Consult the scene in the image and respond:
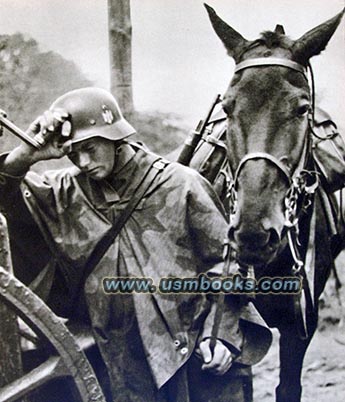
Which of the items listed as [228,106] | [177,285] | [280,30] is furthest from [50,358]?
[280,30]

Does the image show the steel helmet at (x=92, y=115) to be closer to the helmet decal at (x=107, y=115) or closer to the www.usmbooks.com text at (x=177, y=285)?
the helmet decal at (x=107, y=115)

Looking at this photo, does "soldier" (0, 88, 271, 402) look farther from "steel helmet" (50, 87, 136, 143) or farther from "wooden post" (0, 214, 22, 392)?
"wooden post" (0, 214, 22, 392)

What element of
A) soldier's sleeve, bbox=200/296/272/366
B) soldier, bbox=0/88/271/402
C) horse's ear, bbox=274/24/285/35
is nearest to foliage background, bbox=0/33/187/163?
soldier, bbox=0/88/271/402

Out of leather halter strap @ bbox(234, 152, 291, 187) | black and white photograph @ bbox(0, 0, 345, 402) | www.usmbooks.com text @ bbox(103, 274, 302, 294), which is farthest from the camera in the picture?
www.usmbooks.com text @ bbox(103, 274, 302, 294)

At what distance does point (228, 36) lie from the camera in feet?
14.8

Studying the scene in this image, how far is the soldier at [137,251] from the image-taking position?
14.8ft

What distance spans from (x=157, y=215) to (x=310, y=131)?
0.95 m

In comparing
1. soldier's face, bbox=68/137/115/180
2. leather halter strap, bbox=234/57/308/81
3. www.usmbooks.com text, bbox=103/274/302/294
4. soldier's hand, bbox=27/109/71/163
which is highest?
leather halter strap, bbox=234/57/308/81

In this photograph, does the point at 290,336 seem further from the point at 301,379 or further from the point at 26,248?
the point at 26,248

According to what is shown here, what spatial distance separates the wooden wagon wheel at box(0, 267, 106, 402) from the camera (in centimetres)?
428

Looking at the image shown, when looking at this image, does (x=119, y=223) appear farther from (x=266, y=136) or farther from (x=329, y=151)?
(x=329, y=151)

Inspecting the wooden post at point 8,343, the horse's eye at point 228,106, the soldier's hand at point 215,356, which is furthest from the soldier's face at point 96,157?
the soldier's hand at point 215,356

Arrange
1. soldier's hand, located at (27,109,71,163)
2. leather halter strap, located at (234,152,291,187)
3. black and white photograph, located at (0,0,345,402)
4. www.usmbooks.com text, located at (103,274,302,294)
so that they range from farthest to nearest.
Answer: www.usmbooks.com text, located at (103,274,302,294) < soldier's hand, located at (27,109,71,163) < black and white photograph, located at (0,0,345,402) < leather halter strap, located at (234,152,291,187)

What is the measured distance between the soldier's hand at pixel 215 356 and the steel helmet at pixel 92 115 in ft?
4.05
